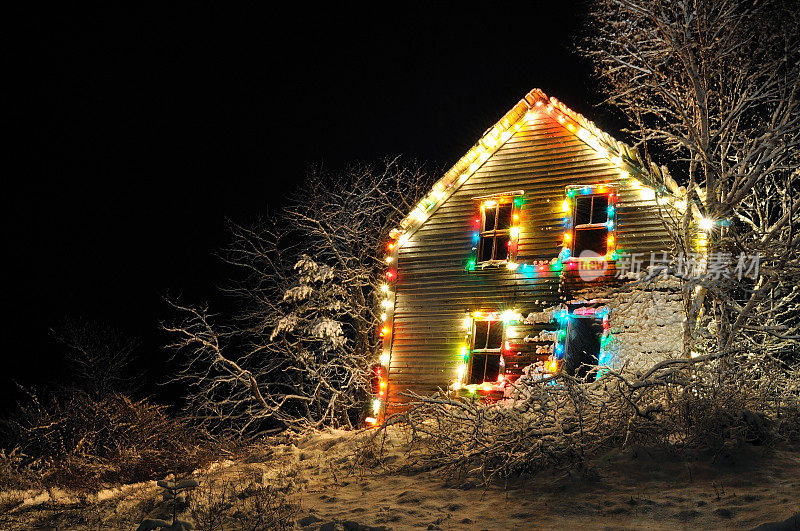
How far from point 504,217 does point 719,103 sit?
524 centimetres

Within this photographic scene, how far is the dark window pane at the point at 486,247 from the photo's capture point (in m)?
17.1

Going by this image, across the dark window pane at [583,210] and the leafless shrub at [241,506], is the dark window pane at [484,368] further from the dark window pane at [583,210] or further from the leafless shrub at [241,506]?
the leafless shrub at [241,506]

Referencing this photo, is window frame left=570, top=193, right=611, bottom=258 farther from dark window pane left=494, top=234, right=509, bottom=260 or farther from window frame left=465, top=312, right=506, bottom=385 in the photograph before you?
window frame left=465, top=312, right=506, bottom=385

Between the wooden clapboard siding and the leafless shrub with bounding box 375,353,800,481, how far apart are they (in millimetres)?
4663

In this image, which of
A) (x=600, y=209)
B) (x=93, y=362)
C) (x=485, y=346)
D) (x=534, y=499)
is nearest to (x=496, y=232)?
(x=600, y=209)

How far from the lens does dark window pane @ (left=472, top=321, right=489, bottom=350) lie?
16478 mm

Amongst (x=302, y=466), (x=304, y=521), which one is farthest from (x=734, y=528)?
(x=302, y=466)

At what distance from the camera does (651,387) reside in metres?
11.0

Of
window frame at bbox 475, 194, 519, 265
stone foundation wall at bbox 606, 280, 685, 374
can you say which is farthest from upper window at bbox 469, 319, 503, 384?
stone foundation wall at bbox 606, 280, 685, 374

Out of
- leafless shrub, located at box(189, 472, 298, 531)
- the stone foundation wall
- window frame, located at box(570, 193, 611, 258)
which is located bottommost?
leafless shrub, located at box(189, 472, 298, 531)

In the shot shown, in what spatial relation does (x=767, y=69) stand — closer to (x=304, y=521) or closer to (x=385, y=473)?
(x=385, y=473)

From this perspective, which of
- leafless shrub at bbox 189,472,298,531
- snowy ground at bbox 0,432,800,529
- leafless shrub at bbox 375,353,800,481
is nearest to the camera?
snowy ground at bbox 0,432,800,529

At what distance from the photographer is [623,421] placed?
10266 millimetres

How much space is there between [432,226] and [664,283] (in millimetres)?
5795
